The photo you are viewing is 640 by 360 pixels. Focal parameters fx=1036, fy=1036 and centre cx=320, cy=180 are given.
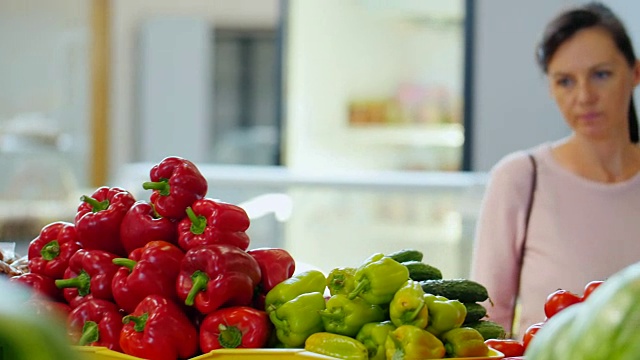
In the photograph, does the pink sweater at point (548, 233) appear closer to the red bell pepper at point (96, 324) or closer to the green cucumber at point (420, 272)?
the green cucumber at point (420, 272)

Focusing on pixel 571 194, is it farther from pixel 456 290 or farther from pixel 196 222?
pixel 196 222

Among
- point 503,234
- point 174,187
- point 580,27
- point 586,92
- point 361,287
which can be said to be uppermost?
point 580,27

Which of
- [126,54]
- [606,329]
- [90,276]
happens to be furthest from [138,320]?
[126,54]

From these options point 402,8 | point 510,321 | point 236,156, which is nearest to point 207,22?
point 236,156

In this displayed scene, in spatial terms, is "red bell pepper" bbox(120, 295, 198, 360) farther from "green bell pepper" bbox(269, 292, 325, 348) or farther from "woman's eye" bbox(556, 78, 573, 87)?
"woman's eye" bbox(556, 78, 573, 87)

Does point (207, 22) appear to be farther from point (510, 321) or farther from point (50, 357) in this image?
point (50, 357)

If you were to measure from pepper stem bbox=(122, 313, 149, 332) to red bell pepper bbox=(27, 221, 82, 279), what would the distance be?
0.22 metres

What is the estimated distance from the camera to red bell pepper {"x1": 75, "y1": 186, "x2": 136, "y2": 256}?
1.64 meters

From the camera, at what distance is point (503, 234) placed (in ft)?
8.98

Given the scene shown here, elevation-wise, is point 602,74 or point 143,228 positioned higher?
point 602,74

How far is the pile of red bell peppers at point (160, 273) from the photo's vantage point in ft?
4.83

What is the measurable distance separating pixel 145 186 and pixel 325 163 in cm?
475

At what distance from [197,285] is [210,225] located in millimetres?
118

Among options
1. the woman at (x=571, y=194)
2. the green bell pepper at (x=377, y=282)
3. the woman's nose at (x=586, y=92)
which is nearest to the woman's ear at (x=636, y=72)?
the woman at (x=571, y=194)
